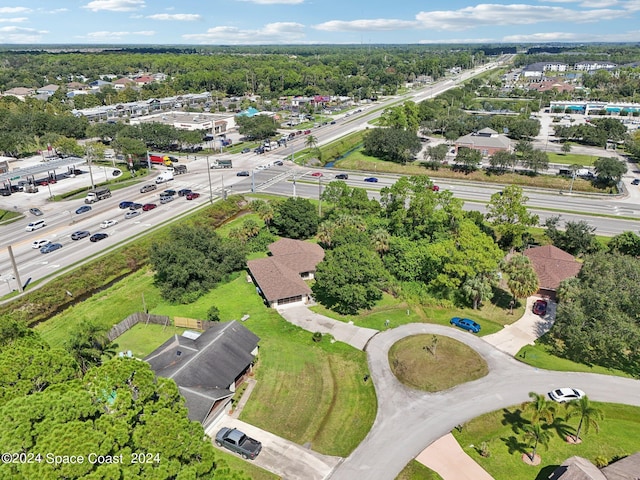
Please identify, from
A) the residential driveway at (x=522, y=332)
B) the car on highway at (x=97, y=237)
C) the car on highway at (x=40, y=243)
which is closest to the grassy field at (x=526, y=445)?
the residential driveway at (x=522, y=332)

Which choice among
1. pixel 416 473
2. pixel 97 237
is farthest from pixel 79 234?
pixel 416 473

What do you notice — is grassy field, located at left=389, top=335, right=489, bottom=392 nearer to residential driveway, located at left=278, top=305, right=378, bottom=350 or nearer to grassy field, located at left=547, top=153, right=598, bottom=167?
residential driveway, located at left=278, top=305, right=378, bottom=350

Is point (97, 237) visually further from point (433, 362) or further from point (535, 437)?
point (535, 437)

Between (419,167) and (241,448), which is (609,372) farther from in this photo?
(419,167)

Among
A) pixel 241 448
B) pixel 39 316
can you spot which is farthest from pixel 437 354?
pixel 39 316

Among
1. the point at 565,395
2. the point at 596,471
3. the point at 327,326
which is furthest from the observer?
the point at 327,326

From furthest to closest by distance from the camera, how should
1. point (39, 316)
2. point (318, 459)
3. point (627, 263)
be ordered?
1. point (39, 316)
2. point (627, 263)
3. point (318, 459)
